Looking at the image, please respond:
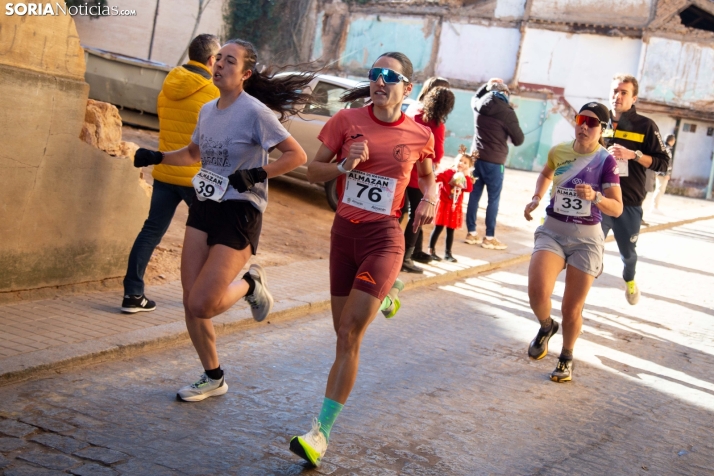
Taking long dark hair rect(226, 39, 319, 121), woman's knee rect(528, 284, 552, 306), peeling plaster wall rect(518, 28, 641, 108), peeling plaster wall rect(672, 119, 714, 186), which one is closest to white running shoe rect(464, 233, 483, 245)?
woman's knee rect(528, 284, 552, 306)

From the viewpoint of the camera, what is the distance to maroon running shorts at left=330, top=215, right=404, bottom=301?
429 cm

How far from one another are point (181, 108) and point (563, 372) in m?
3.59

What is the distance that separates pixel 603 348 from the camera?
768cm

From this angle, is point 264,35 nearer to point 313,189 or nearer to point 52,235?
point 313,189

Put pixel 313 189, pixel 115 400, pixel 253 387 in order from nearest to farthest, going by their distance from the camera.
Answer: pixel 115 400
pixel 253 387
pixel 313 189

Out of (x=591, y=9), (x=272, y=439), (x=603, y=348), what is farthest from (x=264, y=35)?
(x=272, y=439)

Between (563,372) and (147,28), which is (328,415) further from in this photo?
(147,28)

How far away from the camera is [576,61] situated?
39750mm

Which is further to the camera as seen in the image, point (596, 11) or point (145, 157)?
point (596, 11)

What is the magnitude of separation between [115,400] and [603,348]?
469 cm

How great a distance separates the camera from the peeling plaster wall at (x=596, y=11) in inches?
1539

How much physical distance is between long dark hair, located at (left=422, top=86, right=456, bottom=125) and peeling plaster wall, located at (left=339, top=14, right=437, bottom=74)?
33.8m

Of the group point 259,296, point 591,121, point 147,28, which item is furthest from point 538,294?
point 147,28

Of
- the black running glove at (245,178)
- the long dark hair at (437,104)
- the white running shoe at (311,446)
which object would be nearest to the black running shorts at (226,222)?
the black running glove at (245,178)
